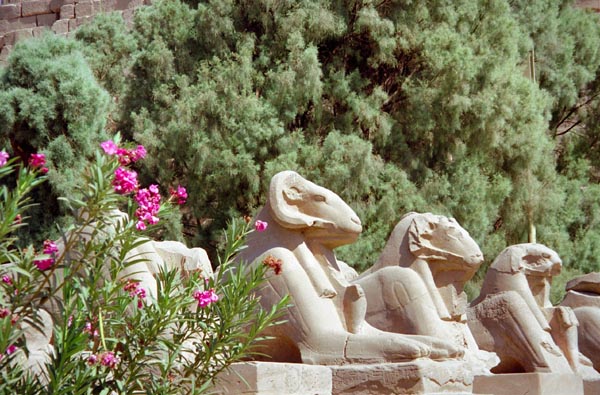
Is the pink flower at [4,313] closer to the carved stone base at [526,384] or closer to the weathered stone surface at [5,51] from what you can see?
the carved stone base at [526,384]

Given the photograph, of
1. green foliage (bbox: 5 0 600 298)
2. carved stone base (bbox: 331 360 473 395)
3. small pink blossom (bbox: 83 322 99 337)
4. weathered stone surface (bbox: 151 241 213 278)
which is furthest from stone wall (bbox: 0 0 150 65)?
small pink blossom (bbox: 83 322 99 337)

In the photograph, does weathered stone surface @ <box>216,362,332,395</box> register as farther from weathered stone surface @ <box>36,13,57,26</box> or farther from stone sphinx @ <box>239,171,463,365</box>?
weathered stone surface @ <box>36,13,57,26</box>

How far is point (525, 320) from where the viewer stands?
905cm

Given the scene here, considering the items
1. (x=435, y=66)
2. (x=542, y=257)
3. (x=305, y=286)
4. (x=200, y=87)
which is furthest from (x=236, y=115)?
(x=305, y=286)

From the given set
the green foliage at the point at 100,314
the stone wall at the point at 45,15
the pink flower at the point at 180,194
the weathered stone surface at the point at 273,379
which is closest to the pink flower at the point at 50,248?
the green foliage at the point at 100,314

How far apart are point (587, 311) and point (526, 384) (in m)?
2.11

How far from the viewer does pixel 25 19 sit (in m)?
27.9

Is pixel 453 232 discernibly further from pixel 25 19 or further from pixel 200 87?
pixel 25 19

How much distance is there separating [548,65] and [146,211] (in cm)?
1973

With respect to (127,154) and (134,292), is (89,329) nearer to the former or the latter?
(134,292)

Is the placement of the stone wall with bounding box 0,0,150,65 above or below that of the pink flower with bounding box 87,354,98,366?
below

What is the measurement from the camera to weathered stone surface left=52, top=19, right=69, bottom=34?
2576 cm

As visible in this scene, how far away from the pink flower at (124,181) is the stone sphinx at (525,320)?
16.3 ft

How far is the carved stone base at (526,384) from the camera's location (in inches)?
339
